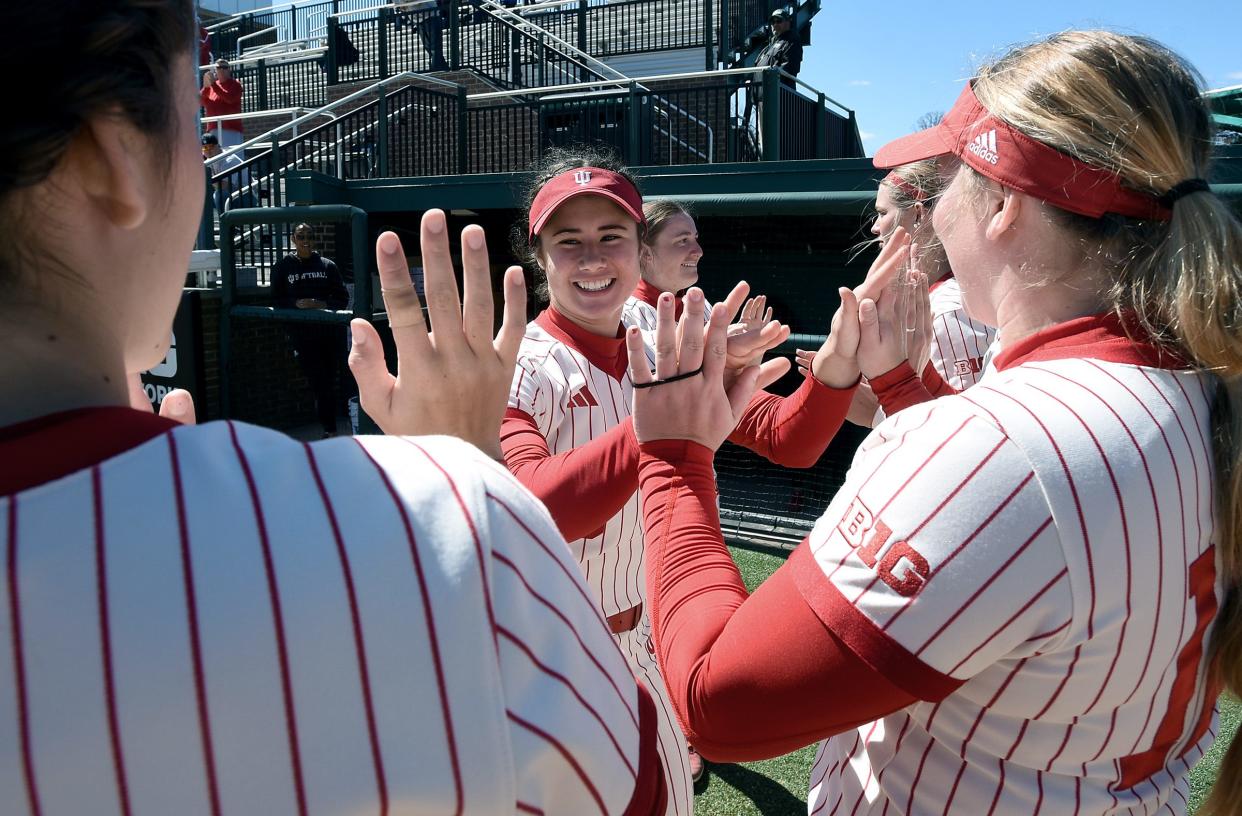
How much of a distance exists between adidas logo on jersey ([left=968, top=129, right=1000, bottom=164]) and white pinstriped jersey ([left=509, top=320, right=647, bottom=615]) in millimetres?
1325

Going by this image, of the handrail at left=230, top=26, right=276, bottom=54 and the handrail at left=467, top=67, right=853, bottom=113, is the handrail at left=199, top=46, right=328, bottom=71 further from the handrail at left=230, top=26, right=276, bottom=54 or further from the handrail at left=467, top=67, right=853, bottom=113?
the handrail at left=467, top=67, right=853, bottom=113

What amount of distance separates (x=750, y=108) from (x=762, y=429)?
7.84m

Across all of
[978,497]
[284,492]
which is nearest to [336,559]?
[284,492]

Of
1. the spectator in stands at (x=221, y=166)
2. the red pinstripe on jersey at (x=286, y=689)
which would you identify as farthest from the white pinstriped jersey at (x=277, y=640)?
the spectator in stands at (x=221, y=166)

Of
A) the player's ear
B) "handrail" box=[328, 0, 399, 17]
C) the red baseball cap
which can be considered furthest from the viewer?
"handrail" box=[328, 0, 399, 17]

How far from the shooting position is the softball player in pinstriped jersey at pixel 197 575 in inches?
22.6

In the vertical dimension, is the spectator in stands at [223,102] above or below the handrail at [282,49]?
below

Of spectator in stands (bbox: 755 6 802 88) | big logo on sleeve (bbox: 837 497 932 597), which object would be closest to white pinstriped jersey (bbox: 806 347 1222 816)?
big logo on sleeve (bbox: 837 497 932 597)

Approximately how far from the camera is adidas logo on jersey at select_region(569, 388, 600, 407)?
8.30ft

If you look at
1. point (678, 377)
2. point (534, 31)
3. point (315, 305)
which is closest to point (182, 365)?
point (315, 305)

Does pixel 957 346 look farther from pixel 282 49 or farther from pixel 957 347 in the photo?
pixel 282 49

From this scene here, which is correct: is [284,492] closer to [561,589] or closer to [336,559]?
[336,559]

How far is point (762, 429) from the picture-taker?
267cm

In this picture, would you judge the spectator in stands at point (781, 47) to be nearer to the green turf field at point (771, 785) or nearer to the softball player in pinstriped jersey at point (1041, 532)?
the green turf field at point (771, 785)
